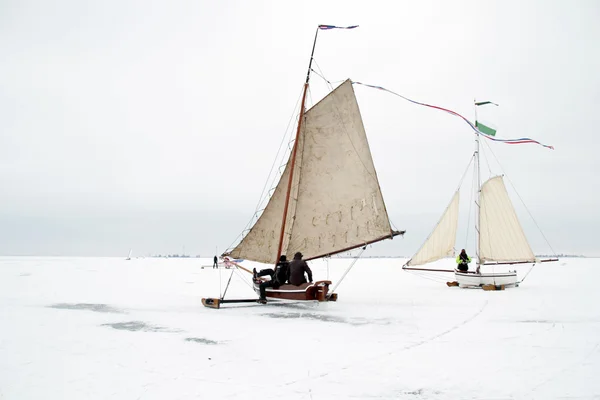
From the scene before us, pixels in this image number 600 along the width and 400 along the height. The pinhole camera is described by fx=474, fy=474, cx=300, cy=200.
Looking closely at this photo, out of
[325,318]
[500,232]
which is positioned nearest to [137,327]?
[325,318]

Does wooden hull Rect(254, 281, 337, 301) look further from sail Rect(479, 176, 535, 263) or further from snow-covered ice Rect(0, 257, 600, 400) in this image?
sail Rect(479, 176, 535, 263)

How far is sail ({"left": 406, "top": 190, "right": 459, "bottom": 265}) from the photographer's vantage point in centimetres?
2814

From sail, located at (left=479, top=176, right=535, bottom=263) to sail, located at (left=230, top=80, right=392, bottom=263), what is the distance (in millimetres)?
13116

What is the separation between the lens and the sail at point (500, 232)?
27.9m

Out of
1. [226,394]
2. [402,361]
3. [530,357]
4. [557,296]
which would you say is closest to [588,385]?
[530,357]

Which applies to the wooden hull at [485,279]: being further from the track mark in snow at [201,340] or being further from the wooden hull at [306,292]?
the track mark in snow at [201,340]

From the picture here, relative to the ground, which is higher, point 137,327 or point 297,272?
point 297,272

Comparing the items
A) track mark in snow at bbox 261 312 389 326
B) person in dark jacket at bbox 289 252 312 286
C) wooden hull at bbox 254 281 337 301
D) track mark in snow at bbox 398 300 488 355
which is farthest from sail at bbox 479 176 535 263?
track mark in snow at bbox 261 312 389 326

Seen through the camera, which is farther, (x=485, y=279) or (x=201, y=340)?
(x=485, y=279)

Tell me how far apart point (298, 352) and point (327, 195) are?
377 inches

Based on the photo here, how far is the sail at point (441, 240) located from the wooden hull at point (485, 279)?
2.02 m

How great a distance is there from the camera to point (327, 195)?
18.0 meters

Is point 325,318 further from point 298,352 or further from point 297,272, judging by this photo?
point 298,352

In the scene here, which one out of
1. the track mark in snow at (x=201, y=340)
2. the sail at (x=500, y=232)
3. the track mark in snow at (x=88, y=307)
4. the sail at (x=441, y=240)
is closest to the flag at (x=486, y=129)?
the sail at (x=500, y=232)
